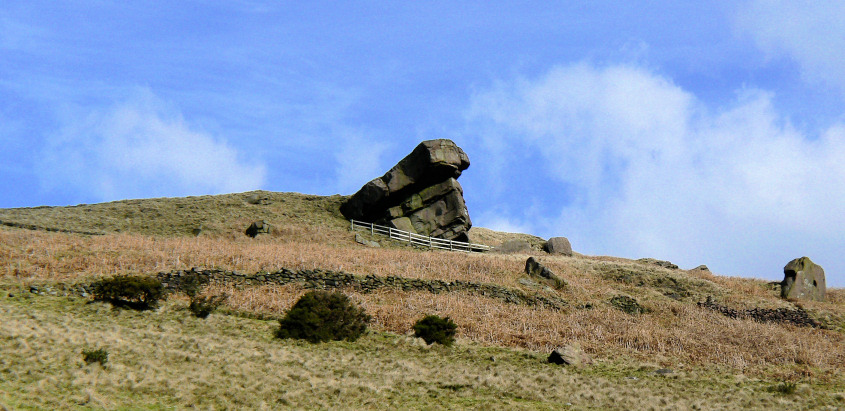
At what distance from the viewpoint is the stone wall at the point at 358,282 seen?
26.8 meters

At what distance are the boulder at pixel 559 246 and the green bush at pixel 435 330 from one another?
34722 mm

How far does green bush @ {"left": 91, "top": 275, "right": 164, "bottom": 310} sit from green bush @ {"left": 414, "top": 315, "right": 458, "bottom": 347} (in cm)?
856

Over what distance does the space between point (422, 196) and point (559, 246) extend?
41.3 feet

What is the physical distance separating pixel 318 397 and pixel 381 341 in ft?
21.1

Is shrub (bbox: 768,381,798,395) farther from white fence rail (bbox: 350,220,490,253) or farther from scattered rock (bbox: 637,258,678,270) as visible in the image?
scattered rock (bbox: 637,258,678,270)

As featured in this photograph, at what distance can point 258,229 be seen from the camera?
43.3m

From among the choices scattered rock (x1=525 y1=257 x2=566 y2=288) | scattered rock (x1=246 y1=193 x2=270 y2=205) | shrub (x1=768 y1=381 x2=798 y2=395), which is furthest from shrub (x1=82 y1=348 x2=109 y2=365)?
scattered rock (x1=246 y1=193 x2=270 y2=205)

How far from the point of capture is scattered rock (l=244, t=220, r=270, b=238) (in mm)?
43188

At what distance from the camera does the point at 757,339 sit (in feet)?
81.8

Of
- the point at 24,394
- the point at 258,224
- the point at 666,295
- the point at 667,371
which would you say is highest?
the point at 258,224

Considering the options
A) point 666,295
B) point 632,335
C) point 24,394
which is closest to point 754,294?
point 666,295

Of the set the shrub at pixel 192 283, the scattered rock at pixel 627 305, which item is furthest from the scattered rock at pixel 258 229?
the scattered rock at pixel 627 305

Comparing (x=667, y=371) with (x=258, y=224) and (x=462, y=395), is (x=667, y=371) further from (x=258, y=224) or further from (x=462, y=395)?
(x=258, y=224)

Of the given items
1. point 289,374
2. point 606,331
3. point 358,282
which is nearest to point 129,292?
point 289,374
